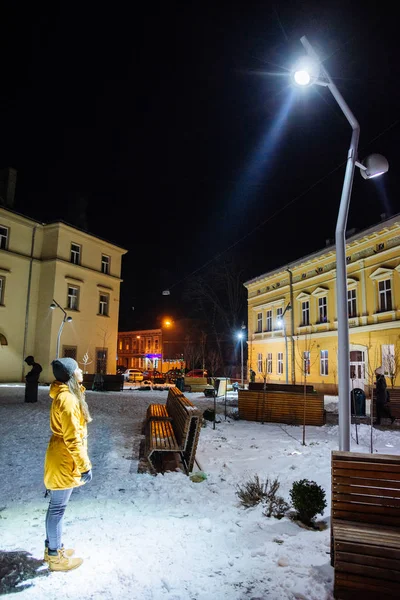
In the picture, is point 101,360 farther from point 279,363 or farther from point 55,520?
point 55,520

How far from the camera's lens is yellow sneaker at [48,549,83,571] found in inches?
149

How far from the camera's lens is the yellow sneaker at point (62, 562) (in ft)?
12.4

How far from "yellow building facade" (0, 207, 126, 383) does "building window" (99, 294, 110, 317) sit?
9 centimetres

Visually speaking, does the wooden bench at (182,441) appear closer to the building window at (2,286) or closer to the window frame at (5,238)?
the building window at (2,286)

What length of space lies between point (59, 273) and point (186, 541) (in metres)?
29.3

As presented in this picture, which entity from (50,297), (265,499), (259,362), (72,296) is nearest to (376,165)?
(265,499)

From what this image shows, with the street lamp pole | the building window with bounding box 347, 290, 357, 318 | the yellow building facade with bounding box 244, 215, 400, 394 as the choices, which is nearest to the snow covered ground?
the street lamp pole

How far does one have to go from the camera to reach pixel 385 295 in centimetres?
2398

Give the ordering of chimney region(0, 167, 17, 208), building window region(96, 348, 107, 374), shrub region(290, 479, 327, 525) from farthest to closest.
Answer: building window region(96, 348, 107, 374)
chimney region(0, 167, 17, 208)
shrub region(290, 479, 327, 525)

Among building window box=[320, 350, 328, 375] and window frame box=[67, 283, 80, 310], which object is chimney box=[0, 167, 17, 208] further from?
building window box=[320, 350, 328, 375]

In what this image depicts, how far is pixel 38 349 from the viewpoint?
30.4 metres

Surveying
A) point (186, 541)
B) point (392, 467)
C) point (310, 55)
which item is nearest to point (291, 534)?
point (186, 541)

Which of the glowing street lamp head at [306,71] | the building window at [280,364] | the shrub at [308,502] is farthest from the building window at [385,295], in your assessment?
the shrub at [308,502]

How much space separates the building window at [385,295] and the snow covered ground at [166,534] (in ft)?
56.9
